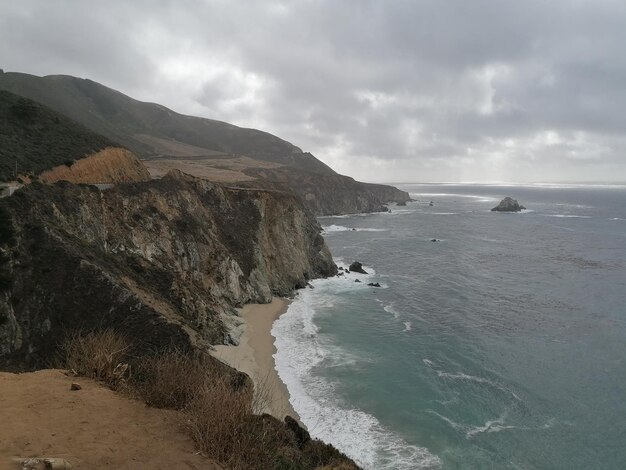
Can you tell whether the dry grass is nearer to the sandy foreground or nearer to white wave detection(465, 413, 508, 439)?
the sandy foreground

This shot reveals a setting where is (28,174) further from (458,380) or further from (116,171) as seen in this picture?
(458,380)

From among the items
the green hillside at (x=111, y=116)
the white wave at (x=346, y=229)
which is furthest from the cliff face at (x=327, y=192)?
the green hillside at (x=111, y=116)

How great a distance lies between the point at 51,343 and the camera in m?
18.6

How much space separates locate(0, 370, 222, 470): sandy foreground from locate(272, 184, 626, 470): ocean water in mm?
11606

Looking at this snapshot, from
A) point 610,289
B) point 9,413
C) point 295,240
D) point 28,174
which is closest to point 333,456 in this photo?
point 9,413

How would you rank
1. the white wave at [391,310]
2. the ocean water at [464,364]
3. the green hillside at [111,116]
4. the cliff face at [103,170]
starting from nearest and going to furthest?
1. the ocean water at [464,364]
2. the cliff face at [103,170]
3. the white wave at [391,310]
4. the green hillside at [111,116]

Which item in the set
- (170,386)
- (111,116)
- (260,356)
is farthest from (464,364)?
(111,116)

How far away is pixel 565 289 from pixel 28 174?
5386cm

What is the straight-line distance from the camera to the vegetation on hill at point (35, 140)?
28.4m

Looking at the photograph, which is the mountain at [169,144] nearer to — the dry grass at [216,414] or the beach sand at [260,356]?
the beach sand at [260,356]

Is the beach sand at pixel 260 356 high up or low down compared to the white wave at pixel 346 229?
down

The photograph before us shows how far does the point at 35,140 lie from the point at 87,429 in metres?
33.5

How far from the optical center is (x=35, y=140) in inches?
1340

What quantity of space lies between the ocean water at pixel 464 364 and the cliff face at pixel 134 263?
6614 millimetres
